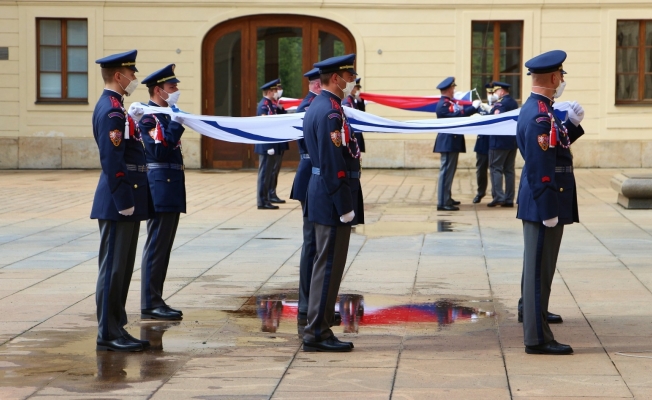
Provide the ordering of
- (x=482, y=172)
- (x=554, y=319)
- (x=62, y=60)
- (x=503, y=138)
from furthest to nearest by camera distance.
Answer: (x=62, y=60) → (x=482, y=172) → (x=503, y=138) → (x=554, y=319)

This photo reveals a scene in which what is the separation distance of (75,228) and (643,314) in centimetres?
792

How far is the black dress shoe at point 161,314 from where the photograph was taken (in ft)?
25.7

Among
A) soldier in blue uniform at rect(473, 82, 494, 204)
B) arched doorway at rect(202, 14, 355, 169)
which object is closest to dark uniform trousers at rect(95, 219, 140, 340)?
soldier in blue uniform at rect(473, 82, 494, 204)

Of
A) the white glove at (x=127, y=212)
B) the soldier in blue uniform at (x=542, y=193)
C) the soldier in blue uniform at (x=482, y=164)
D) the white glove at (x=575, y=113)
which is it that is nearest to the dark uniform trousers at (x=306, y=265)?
the white glove at (x=127, y=212)

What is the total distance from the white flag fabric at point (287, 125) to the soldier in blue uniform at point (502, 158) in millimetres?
4289

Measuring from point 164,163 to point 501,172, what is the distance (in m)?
9.39

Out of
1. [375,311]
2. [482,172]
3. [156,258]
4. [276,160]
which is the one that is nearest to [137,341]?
[156,258]

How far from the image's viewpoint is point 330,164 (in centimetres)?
672

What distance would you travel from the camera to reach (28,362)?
6.43 metres

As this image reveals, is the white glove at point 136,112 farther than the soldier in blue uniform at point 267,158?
No

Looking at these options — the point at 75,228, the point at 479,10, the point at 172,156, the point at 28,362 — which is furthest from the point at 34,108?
the point at 28,362

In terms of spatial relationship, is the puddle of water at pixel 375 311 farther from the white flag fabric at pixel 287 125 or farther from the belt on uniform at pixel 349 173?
the white flag fabric at pixel 287 125

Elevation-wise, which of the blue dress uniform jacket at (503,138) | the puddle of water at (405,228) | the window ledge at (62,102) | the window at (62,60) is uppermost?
the window at (62,60)

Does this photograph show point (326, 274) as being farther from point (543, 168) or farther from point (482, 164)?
point (482, 164)
